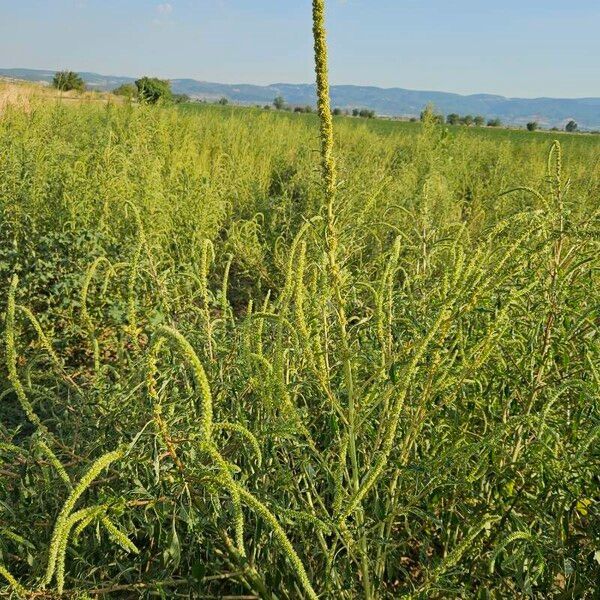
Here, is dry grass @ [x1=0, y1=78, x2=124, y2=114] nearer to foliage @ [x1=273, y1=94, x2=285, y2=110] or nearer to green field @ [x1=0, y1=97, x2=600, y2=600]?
green field @ [x1=0, y1=97, x2=600, y2=600]

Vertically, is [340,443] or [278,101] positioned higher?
[278,101]

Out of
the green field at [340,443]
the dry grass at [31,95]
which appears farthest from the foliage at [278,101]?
the green field at [340,443]

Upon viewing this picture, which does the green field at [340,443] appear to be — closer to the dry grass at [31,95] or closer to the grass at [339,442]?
the grass at [339,442]

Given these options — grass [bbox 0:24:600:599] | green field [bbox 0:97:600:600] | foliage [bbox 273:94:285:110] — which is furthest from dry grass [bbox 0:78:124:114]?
Result: foliage [bbox 273:94:285:110]

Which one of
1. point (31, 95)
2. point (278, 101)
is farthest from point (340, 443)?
point (278, 101)

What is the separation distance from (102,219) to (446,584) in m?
2.91

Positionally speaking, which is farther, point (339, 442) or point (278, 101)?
point (278, 101)

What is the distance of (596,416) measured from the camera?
1395 mm

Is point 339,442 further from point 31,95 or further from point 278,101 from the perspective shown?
point 278,101

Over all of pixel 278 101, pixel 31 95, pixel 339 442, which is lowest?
pixel 339 442

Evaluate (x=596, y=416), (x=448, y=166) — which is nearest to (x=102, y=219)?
(x=596, y=416)

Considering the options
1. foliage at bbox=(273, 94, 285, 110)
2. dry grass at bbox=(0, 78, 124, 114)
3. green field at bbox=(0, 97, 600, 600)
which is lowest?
green field at bbox=(0, 97, 600, 600)

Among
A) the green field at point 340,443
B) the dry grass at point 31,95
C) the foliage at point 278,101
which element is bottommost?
the green field at point 340,443

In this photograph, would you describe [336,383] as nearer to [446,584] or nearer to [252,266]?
[446,584]
